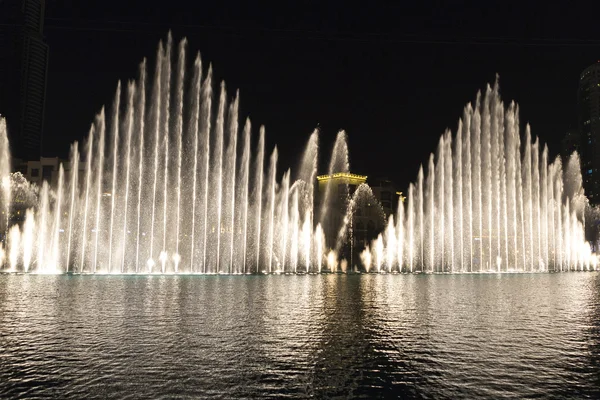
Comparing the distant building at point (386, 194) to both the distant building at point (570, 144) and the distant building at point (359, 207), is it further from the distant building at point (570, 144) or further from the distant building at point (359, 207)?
the distant building at point (570, 144)

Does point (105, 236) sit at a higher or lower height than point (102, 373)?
higher

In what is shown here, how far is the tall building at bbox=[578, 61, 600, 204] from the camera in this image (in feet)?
547

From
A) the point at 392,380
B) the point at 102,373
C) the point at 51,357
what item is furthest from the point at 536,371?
the point at 51,357

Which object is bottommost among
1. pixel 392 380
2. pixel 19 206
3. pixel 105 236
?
pixel 392 380

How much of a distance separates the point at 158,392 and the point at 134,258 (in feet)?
150

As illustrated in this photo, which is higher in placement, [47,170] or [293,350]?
[47,170]

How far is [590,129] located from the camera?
174000 millimetres

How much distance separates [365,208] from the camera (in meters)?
130

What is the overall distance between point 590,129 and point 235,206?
15292 centimetres

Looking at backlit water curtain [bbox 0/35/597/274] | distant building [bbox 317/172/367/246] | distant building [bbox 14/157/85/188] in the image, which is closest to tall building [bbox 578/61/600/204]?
distant building [bbox 317/172/367/246]

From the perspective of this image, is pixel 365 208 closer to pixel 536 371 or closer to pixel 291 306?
pixel 291 306

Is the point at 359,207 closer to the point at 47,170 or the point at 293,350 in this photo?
the point at 47,170

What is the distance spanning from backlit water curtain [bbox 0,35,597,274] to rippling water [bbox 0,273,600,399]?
2660 cm

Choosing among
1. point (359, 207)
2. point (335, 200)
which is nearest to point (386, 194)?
point (359, 207)
